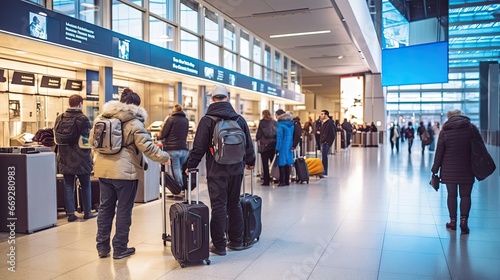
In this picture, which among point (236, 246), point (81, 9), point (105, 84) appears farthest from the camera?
point (105, 84)

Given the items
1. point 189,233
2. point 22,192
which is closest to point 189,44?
point 22,192

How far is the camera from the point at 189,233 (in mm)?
3842

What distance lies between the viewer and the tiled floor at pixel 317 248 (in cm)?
371

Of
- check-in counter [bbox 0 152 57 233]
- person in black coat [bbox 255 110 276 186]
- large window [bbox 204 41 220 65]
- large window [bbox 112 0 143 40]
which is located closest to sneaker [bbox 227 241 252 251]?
check-in counter [bbox 0 152 57 233]

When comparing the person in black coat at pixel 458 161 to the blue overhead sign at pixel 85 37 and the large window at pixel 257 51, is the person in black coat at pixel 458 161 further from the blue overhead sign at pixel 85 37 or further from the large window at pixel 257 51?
the large window at pixel 257 51

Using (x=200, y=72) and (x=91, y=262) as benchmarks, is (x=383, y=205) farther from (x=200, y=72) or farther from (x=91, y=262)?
(x=200, y=72)

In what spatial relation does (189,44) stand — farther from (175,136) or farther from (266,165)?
(175,136)

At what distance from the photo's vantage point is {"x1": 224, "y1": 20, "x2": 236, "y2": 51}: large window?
19734 mm

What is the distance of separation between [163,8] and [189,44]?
6.74ft

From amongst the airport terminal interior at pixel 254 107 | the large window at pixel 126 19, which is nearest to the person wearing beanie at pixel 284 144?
the airport terminal interior at pixel 254 107

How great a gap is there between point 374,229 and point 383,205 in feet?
5.68

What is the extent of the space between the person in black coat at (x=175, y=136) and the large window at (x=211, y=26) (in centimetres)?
1109

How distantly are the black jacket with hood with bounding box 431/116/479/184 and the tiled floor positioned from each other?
0.68 metres

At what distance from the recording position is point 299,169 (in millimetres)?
9586
